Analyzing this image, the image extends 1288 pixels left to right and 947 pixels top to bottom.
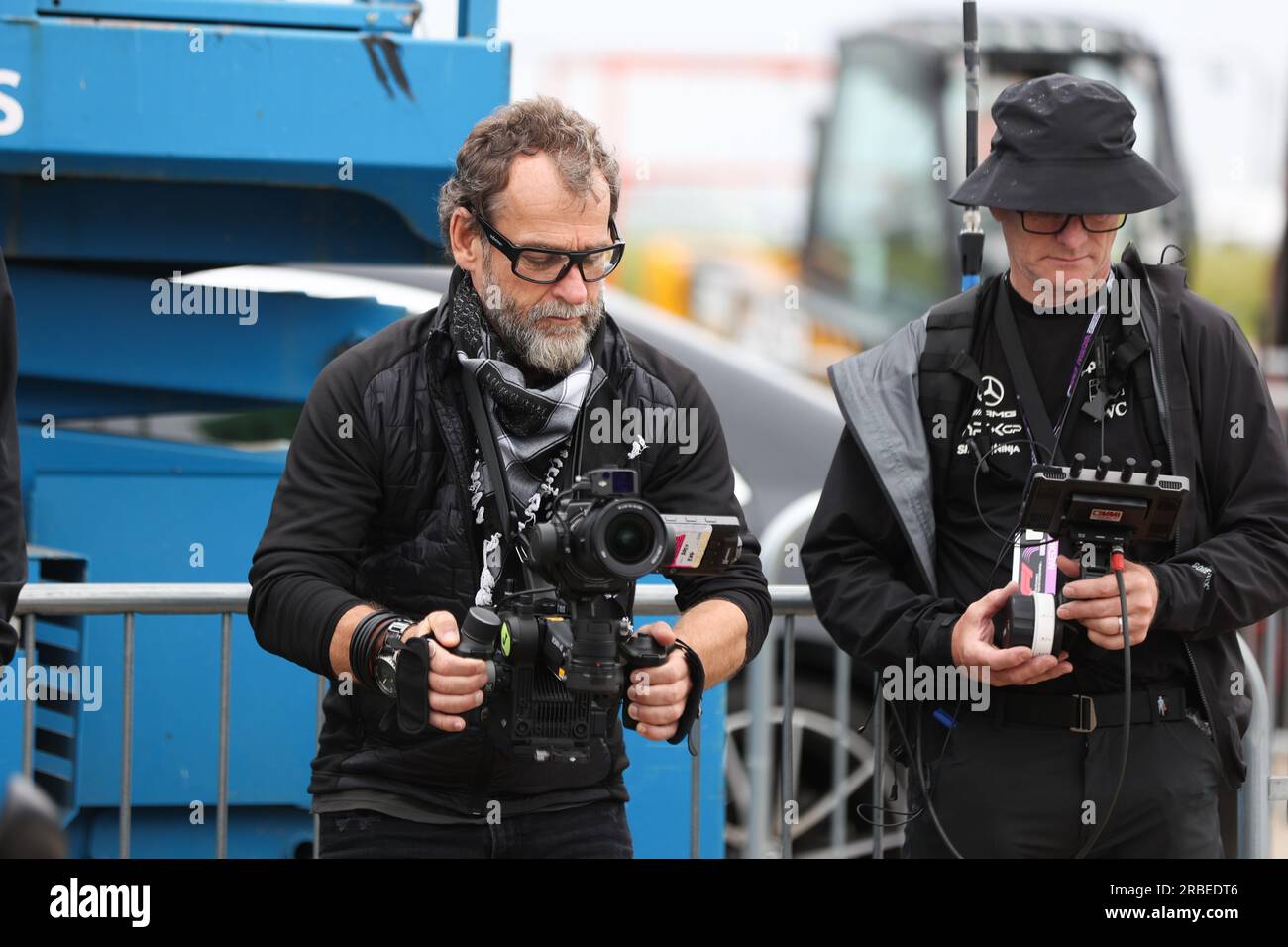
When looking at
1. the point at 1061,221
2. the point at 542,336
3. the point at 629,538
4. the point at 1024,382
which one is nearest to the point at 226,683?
the point at 542,336

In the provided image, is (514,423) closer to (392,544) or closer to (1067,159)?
(392,544)

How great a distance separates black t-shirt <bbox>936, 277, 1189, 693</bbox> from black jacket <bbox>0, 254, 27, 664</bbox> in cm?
161

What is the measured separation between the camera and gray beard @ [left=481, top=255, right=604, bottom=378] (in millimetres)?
2967

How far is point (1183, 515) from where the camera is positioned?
3.14 meters

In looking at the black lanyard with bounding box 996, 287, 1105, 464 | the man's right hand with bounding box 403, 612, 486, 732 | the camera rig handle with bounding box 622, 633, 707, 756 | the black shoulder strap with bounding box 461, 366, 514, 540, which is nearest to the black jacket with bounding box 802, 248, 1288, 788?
the black lanyard with bounding box 996, 287, 1105, 464

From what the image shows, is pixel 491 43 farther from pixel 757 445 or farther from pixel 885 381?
pixel 757 445

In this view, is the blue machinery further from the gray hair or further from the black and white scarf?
the black and white scarf

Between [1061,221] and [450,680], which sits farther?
[1061,221]

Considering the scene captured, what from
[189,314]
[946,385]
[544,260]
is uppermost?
[189,314]

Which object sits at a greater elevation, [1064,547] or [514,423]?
[514,423]

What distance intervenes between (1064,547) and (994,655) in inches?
8.7

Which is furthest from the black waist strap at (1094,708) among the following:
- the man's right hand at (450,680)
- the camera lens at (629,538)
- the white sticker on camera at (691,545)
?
the man's right hand at (450,680)

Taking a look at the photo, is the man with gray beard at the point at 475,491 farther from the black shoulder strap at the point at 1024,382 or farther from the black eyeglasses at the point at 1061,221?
the black eyeglasses at the point at 1061,221
